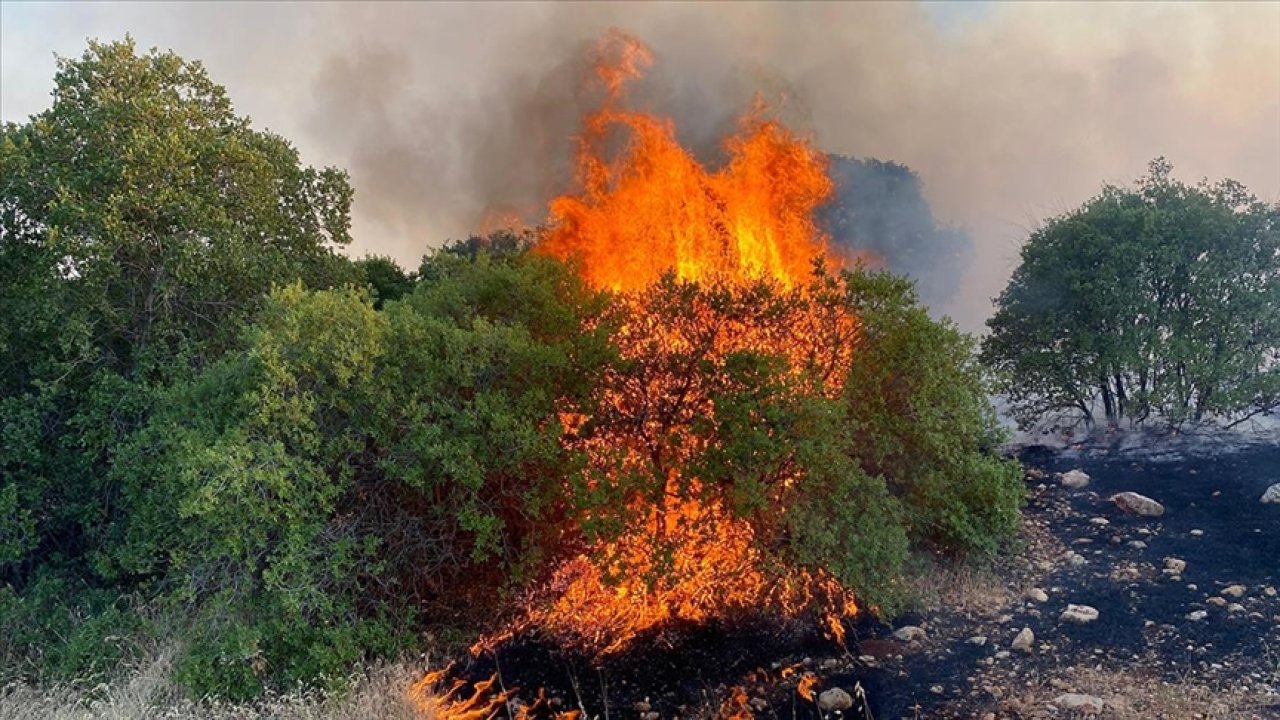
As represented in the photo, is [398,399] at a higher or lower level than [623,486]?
higher

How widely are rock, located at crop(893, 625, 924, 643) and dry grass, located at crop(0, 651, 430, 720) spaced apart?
5558 mm

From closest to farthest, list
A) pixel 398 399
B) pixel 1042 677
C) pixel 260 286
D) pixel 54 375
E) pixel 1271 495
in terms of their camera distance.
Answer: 1. pixel 1042 677
2. pixel 398 399
3. pixel 54 375
4. pixel 260 286
5. pixel 1271 495

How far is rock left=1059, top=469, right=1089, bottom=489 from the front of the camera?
15.4m

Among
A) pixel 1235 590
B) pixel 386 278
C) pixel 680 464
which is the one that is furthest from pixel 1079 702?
pixel 386 278

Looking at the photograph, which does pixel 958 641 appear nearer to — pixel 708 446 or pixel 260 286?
pixel 708 446

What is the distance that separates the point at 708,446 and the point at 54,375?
8927 millimetres

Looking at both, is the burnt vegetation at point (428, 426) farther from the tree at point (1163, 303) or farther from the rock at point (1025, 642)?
the tree at point (1163, 303)

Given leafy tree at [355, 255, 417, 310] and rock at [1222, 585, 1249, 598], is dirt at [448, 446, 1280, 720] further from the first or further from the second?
leafy tree at [355, 255, 417, 310]

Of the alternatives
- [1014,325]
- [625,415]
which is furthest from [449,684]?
[1014,325]

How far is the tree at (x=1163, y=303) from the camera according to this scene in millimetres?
16344

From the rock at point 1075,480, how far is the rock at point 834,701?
9.33 m

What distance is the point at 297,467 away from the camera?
8523 millimetres

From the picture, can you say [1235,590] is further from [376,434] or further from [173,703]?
[173,703]

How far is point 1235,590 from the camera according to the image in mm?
9969
